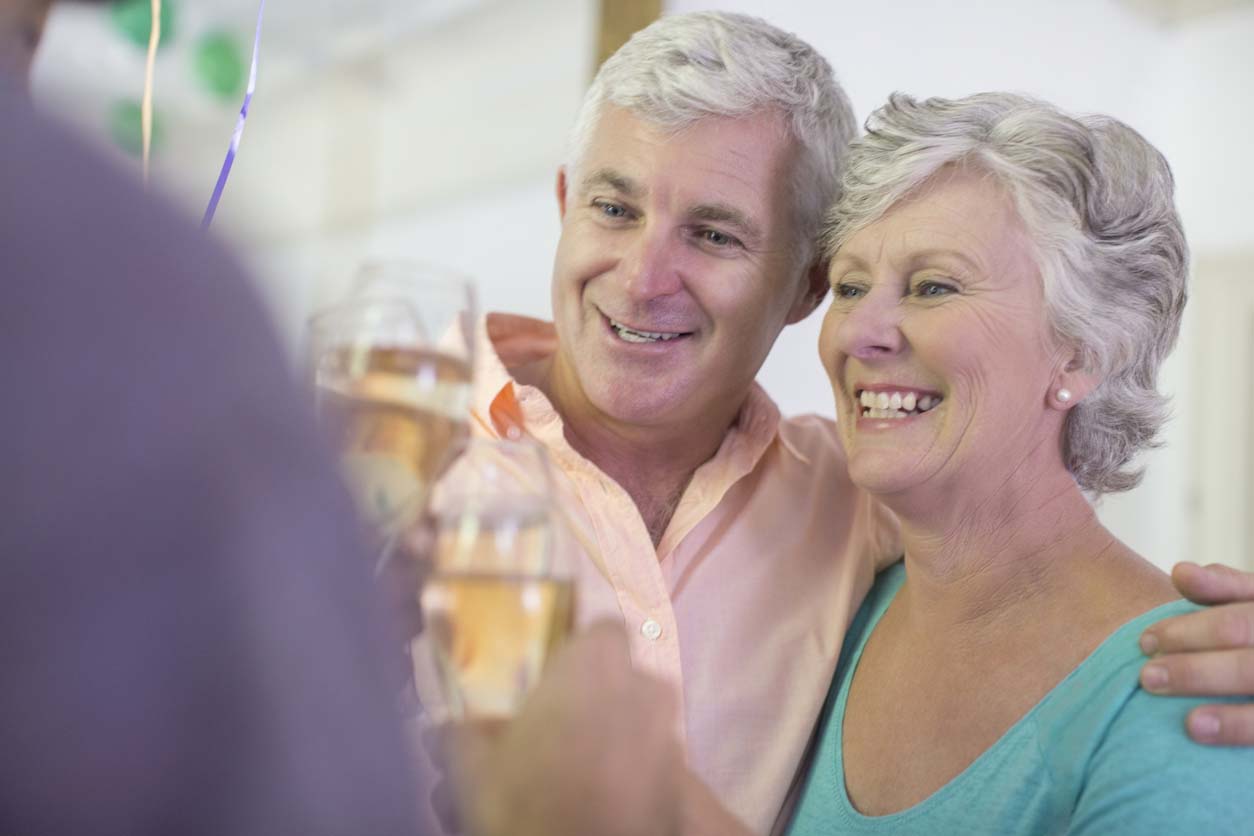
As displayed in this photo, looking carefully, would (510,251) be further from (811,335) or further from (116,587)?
(116,587)

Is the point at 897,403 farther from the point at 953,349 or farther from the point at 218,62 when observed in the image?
the point at 218,62

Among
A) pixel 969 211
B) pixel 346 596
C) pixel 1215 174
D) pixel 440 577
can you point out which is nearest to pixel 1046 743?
pixel 969 211

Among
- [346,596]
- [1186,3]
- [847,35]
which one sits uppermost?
[1186,3]

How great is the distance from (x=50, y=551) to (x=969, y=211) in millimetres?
1288

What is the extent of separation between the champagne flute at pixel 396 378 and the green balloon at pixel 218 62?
4.13ft

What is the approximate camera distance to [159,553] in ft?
0.99

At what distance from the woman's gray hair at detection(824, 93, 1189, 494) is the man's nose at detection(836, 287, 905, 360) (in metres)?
0.12

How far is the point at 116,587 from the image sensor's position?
29 centimetres

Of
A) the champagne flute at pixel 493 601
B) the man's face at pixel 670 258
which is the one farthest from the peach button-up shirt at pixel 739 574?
the champagne flute at pixel 493 601

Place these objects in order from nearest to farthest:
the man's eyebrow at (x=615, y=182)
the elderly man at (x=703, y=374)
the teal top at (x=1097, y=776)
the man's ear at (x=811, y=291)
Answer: the teal top at (x=1097, y=776), the elderly man at (x=703, y=374), the man's eyebrow at (x=615, y=182), the man's ear at (x=811, y=291)

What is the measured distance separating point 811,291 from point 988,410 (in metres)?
0.53

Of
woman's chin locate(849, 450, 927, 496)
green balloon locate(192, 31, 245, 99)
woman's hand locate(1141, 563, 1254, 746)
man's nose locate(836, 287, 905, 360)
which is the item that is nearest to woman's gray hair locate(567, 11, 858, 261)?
man's nose locate(836, 287, 905, 360)

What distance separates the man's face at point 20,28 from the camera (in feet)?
2.20

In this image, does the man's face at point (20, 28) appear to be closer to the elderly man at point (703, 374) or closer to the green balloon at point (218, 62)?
the elderly man at point (703, 374)
